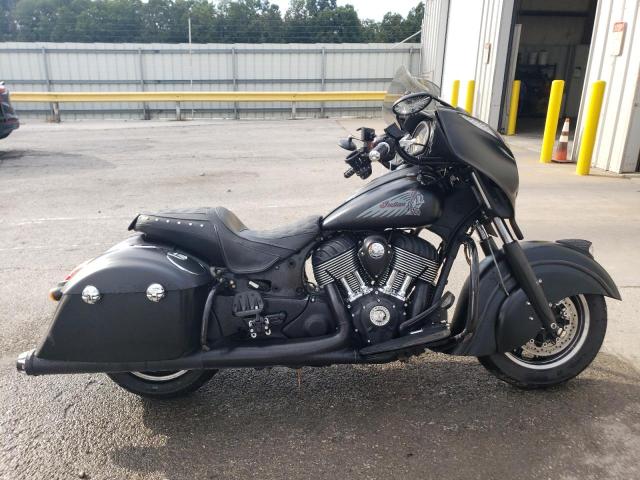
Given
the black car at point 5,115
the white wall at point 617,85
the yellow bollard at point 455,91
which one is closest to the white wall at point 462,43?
the yellow bollard at point 455,91

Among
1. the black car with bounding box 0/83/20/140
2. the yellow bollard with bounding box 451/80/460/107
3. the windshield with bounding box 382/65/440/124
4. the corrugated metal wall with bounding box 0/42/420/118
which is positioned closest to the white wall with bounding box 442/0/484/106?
the yellow bollard with bounding box 451/80/460/107

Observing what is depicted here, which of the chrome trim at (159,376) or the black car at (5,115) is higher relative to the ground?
the black car at (5,115)

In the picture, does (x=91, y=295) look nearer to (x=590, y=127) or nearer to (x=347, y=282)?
(x=347, y=282)

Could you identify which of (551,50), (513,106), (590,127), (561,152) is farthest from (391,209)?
(551,50)

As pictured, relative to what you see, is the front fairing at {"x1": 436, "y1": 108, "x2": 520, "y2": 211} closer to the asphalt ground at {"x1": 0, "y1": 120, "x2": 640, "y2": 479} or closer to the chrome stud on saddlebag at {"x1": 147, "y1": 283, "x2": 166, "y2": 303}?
the asphalt ground at {"x1": 0, "y1": 120, "x2": 640, "y2": 479}

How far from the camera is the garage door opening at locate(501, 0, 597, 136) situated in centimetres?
1905

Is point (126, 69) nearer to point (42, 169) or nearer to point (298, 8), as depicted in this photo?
point (42, 169)

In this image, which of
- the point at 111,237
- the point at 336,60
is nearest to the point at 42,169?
the point at 111,237

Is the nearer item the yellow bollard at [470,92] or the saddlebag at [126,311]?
the saddlebag at [126,311]

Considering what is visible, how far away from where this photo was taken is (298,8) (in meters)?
43.5

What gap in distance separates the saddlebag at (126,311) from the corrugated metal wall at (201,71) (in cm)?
1741

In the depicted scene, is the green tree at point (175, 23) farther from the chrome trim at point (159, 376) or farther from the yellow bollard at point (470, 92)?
the chrome trim at point (159, 376)

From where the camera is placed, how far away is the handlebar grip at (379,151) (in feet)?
9.21

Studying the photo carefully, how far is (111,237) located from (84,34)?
25.4 m
